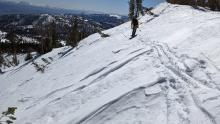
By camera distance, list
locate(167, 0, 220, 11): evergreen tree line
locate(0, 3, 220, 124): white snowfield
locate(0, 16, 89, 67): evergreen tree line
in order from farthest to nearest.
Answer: locate(0, 16, 89, 67): evergreen tree line < locate(167, 0, 220, 11): evergreen tree line < locate(0, 3, 220, 124): white snowfield

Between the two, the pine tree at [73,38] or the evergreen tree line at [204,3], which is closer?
the evergreen tree line at [204,3]

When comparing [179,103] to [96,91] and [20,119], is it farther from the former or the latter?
[20,119]

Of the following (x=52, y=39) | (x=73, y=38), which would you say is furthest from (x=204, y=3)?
(x=52, y=39)

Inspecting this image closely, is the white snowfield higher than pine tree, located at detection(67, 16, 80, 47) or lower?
higher

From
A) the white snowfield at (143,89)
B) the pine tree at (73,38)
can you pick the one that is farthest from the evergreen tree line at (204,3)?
the white snowfield at (143,89)

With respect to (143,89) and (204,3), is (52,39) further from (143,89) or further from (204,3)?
(143,89)

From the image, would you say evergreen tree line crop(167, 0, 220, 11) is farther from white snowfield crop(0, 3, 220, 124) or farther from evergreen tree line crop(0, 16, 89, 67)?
white snowfield crop(0, 3, 220, 124)

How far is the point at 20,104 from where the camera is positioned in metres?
15.6

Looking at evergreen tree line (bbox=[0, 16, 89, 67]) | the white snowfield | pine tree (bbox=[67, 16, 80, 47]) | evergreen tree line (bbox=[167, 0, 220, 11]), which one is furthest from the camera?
evergreen tree line (bbox=[0, 16, 89, 67])

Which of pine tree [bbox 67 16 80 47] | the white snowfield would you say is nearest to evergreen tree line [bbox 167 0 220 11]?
pine tree [bbox 67 16 80 47]

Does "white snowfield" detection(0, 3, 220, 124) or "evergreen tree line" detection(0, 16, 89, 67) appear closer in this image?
"white snowfield" detection(0, 3, 220, 124)

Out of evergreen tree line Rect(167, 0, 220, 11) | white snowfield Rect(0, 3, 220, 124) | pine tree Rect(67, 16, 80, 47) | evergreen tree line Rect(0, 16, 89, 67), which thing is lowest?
evergreen tree line Rect(0, 16, 89, 67)

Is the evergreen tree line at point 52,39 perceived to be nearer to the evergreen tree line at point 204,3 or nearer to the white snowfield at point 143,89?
the evergreen tree line at point 204,3

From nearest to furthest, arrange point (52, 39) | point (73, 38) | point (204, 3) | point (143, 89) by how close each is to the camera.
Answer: point (143, 89), point (204, 3), point (73, 38), point (52, 39)
